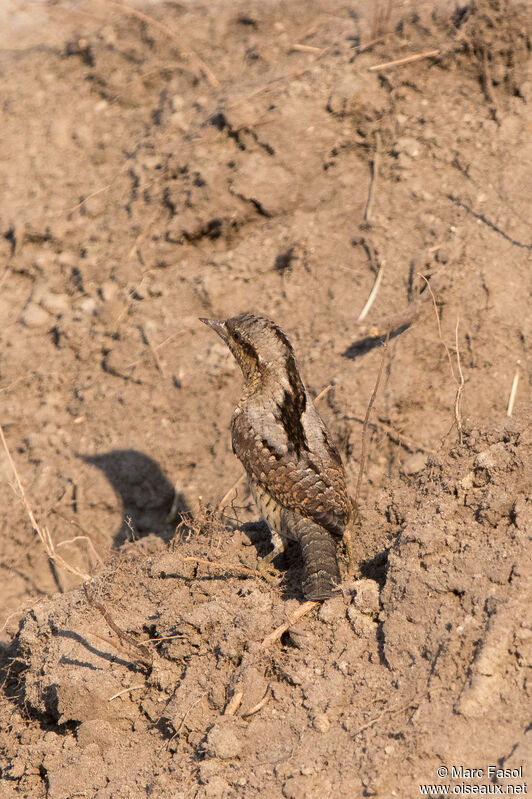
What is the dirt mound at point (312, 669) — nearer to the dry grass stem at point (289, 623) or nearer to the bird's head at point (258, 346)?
the dry grass stem at point (289, 623)

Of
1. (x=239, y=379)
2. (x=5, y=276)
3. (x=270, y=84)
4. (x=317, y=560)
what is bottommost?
(x=5, y=276)

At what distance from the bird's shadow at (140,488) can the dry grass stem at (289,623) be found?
316 centimetres

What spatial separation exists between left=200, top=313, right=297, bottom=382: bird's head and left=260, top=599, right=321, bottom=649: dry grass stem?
5.82 feet

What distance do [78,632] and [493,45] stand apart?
A: 6532 mm

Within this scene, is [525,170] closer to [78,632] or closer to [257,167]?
[257,167]

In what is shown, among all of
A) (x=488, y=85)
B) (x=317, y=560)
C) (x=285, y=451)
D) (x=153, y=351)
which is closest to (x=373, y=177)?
(x=488, y=85)

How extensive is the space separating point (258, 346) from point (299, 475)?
1043mm

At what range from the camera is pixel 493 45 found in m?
7.33

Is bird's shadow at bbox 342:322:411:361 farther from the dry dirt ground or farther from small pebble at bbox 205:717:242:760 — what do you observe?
small pebble at bbox 205:717:242:760

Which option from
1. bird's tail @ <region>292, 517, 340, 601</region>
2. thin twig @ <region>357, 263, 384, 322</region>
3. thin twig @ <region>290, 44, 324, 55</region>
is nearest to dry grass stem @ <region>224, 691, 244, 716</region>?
bird's tail @ <region>292, 517, 340, 601</region>

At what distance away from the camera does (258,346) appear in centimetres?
527

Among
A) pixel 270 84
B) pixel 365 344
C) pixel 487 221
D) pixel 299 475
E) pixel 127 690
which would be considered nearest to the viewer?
pixel 127 690

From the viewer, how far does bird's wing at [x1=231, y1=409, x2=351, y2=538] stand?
14.7ft

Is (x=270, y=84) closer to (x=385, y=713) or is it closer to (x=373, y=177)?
(x=373, y=177)
